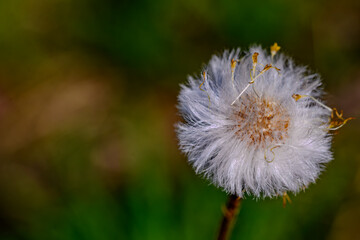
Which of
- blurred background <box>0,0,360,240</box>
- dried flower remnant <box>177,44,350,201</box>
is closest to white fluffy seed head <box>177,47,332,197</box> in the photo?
dried flower remnant <box>177,44,350,201</box>

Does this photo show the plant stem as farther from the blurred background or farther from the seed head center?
the blurred background

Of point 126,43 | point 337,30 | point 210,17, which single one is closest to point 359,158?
point 337,30

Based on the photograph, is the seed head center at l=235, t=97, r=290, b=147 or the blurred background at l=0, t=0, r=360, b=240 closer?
the seed head center at l=235, t=97, r=290, b=147

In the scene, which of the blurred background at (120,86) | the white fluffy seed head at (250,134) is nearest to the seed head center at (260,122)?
the white fluffy seed head at (250,134)

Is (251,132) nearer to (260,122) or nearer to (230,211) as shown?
(260,122)

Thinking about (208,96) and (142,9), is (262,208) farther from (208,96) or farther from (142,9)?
(142,9)

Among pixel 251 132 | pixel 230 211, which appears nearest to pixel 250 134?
pixel 251 132

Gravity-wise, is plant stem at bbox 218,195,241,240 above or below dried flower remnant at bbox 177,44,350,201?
below
